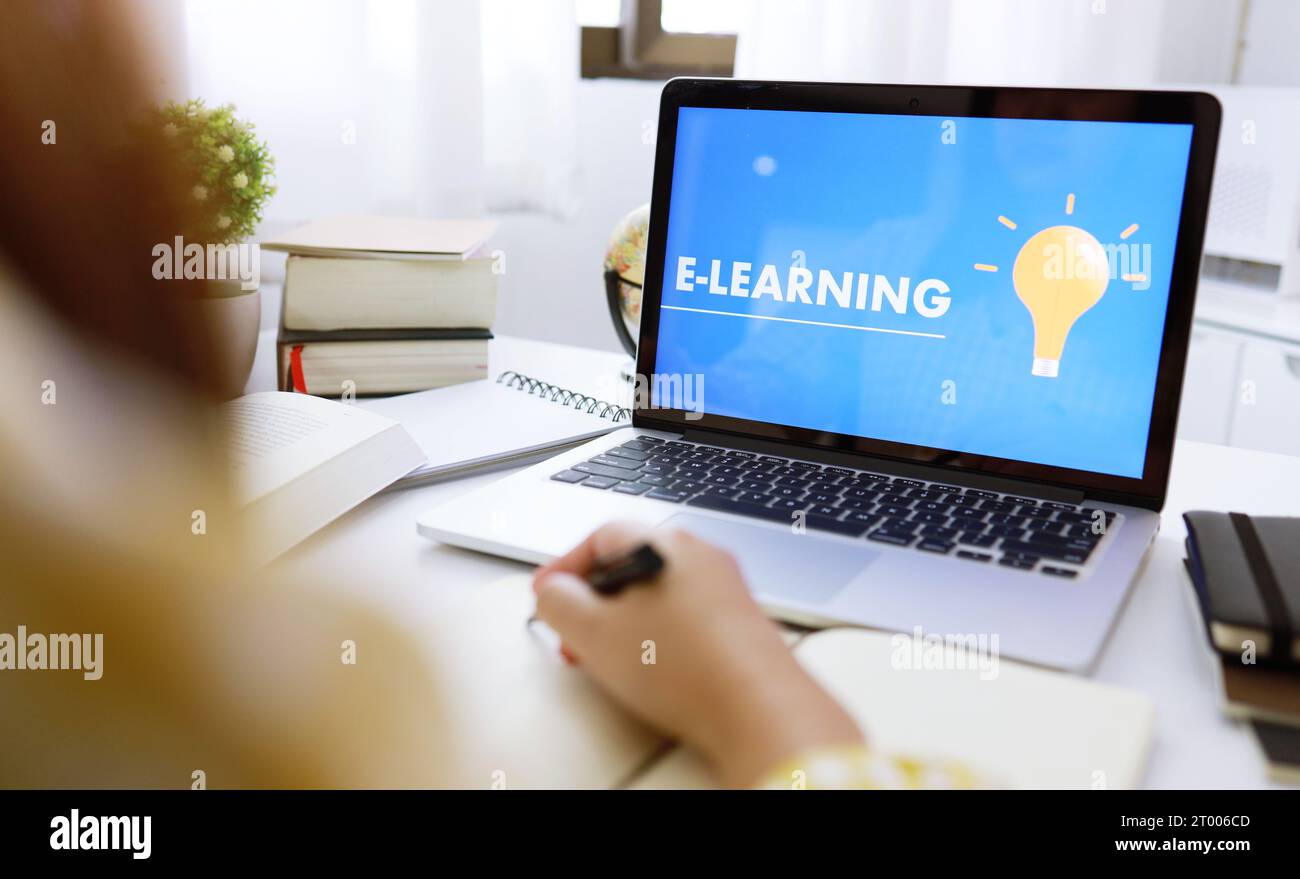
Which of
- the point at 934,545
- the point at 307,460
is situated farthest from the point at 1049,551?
the point at 307,460

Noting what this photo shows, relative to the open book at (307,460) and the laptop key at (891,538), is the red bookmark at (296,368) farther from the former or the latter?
the laptop key at (891,538)

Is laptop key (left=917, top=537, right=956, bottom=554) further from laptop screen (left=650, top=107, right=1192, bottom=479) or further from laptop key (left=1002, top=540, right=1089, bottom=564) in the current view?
laptop screen (left=650, top=107, right=1192, bottom=479)

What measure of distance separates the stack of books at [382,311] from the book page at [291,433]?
0.19 m

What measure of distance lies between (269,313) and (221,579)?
1.34 meters

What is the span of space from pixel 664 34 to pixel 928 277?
1568 millimetres

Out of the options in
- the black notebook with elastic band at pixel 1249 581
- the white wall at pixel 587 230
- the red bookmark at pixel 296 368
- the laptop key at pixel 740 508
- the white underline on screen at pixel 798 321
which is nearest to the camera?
the black notebook with elastic band at pixel 1249 581

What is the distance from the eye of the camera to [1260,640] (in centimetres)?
47

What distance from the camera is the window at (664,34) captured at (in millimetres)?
2143

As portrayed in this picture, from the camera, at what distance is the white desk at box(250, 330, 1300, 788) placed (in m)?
0.46

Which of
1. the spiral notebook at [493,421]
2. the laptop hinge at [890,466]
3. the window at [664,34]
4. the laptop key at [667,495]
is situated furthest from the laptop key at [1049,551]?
the window at [664,34]

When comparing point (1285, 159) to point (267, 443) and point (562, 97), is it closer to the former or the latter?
point (562, 97)

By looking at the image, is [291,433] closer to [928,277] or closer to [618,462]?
[618,462]

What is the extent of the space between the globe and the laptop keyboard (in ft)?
1.05

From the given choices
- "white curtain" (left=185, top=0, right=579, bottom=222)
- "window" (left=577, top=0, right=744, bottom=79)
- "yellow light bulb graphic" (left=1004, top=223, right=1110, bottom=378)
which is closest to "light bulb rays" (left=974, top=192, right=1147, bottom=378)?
"yellow light bulb graphic" (left=1004, top=223, right=1110, bottom=378)
